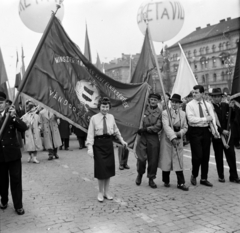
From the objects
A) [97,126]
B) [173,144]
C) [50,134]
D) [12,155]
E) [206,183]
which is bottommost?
[206,183]

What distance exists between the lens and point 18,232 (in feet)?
13.5

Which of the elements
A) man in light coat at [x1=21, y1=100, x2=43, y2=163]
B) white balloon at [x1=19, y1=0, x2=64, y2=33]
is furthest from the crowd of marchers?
white balloon at [x1=19, y1=0, x2=64, y2=33]

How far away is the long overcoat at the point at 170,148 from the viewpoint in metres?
6.02

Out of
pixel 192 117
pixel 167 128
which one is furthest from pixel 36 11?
pixel 192 117

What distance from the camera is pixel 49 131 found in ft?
33.6

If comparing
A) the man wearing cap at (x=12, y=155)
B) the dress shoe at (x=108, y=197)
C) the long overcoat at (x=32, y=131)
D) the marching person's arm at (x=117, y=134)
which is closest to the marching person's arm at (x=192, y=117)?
the marching person's arm at (x=117, y=134)

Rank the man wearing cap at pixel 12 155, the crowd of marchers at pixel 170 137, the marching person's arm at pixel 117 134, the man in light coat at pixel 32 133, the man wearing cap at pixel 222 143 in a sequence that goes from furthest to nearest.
Answer: the man in light coat at pixel 32 133 < the man wearing cap at pixel 222 143 < the marching person's arm at pixel 117 134 < the crowd of marchers at pixel 170 137 < the man wearing cap at pixel 12 155

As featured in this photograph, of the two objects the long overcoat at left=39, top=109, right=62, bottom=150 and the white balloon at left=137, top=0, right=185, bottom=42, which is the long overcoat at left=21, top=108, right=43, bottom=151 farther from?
the white balloon at left=137, top=0, right=185, bottom=42

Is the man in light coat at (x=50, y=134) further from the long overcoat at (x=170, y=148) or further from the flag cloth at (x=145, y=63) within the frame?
the long overcoat at (x=170, y=148)

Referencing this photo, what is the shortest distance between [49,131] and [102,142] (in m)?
5.25

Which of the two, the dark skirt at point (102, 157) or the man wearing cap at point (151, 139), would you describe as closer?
the dark skirt at point (102, 157)

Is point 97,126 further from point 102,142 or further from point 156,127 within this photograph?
point 156,127

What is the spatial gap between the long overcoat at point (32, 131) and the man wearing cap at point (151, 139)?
4.20 meters

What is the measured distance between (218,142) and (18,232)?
13.6 feet
